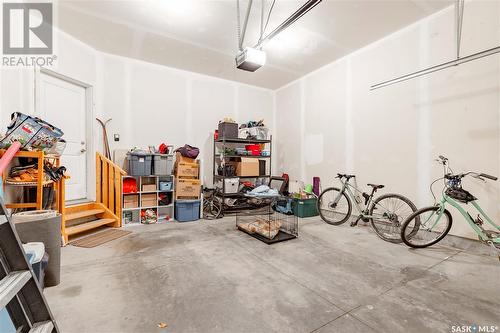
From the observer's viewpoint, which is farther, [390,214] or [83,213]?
[83,213]

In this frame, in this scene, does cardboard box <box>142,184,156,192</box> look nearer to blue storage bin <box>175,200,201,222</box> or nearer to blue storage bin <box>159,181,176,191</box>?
blue storage bin <box>159,181,176,191</box>

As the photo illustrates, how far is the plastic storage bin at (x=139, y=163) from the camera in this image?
13.5 ft

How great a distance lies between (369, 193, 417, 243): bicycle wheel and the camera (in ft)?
11.2

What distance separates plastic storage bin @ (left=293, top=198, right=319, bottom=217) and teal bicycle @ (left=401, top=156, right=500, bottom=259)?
1.84 m

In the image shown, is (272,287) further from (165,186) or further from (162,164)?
(162,164)

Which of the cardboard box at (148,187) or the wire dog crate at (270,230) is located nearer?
the wire dog crate at (270,230)

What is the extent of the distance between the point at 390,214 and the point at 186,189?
11.6ft

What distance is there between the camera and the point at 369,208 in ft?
12.5

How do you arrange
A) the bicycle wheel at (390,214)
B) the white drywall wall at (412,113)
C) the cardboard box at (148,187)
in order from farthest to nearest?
the cardboard box at (148,187) → the bicycle wheel at (390,214) → the white drywall wall at (412,113)

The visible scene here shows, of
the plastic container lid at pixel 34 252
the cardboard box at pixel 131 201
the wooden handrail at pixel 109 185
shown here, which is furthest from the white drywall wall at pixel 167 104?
the plastic container lid at pixel 34 252

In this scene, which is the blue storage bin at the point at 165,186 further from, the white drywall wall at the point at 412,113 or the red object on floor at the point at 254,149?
the white drywall wall at the point at 412,113

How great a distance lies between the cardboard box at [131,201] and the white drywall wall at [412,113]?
3.59m

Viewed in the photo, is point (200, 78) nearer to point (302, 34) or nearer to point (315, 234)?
point (302, 34)

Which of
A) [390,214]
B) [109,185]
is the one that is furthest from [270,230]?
[109,185]
